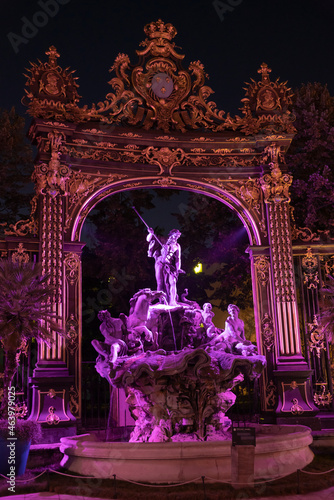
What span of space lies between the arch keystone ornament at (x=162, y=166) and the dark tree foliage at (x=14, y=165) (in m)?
6.13

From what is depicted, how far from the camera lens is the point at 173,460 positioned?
367 inches

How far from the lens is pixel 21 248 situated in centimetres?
1421

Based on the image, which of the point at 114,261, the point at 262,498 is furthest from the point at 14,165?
the point at 262,498

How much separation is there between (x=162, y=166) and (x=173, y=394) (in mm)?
7206

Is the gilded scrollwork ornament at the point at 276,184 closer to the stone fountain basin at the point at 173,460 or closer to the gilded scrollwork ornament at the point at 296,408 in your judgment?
the gilded scrollwork ornament at the point at 296,408

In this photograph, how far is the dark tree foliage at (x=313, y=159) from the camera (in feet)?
63.8

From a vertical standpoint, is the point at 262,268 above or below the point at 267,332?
above

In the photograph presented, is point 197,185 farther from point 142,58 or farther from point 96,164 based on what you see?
point 142,58

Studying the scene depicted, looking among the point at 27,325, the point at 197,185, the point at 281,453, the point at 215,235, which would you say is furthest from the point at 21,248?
the point at 215,235

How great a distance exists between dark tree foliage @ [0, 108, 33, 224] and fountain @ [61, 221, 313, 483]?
799cm

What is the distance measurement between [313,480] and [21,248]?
8.80 metres

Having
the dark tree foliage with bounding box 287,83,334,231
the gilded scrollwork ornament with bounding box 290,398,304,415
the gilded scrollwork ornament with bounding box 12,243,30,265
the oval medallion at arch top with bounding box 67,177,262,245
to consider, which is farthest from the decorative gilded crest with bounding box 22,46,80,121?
the gilded scrollwork ornament with bounding box 290,398,304,415

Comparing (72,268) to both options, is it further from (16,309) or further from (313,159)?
(313,159)

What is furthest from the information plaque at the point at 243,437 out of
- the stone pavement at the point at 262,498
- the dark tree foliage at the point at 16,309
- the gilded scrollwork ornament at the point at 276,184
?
the gilded scrollwork ornament at the point at 276,184
